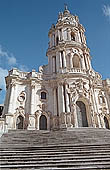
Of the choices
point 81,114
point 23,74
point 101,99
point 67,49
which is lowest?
point 81,114

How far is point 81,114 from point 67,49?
1257cm

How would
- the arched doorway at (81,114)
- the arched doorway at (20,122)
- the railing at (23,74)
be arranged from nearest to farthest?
the arched doorway at (20,122)
the arched doorway at (81,114)
the railing at (23,74)

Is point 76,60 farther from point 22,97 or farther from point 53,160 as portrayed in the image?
point 53,160

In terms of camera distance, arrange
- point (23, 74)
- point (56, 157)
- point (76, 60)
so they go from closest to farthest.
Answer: point (56, 157)
point (23, 74)
point (76, 60)

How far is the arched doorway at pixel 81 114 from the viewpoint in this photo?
2112 centimetres

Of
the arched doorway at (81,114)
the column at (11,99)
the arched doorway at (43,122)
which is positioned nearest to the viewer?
the column at (11,99)

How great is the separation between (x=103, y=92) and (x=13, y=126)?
1645 cm

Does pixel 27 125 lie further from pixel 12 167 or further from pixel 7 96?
pixel 12 167

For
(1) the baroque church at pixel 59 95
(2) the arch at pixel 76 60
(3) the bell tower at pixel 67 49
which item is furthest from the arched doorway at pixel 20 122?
(2) the arch at pixel 76 60

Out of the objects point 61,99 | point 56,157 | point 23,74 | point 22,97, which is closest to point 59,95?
point 61,99

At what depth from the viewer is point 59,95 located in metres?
22.2

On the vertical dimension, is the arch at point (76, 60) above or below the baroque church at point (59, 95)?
above

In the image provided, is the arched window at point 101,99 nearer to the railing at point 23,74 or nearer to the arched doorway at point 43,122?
the arched doorway at point 43,122

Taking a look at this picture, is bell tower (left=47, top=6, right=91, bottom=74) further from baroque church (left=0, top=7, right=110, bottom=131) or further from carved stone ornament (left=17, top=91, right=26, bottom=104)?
carved stone ornament (left=17, top=91, right=26, bottom=104)
